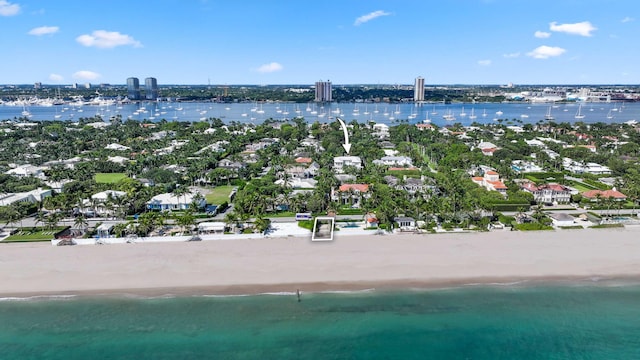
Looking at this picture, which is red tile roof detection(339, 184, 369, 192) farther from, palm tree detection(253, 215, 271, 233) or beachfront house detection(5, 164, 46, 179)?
beachfront house detection(5, 164, 46, 179)

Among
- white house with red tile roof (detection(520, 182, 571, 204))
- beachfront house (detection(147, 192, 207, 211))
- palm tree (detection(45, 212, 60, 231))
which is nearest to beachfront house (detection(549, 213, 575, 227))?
white house with red tile roof (detection(520, 182, 571, 204))

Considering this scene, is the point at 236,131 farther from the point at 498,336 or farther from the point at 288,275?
the point at 498,336

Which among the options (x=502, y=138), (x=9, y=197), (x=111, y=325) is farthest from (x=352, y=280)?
(x=502, y=138)

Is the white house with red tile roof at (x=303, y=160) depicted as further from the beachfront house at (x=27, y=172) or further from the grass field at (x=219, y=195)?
the beachfront house at (x=27, y=172)

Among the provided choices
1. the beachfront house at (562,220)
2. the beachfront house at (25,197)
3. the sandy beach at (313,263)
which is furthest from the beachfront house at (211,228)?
the beachfront house at (562,220)

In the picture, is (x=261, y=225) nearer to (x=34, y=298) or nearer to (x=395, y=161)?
(x=34, y=298)
